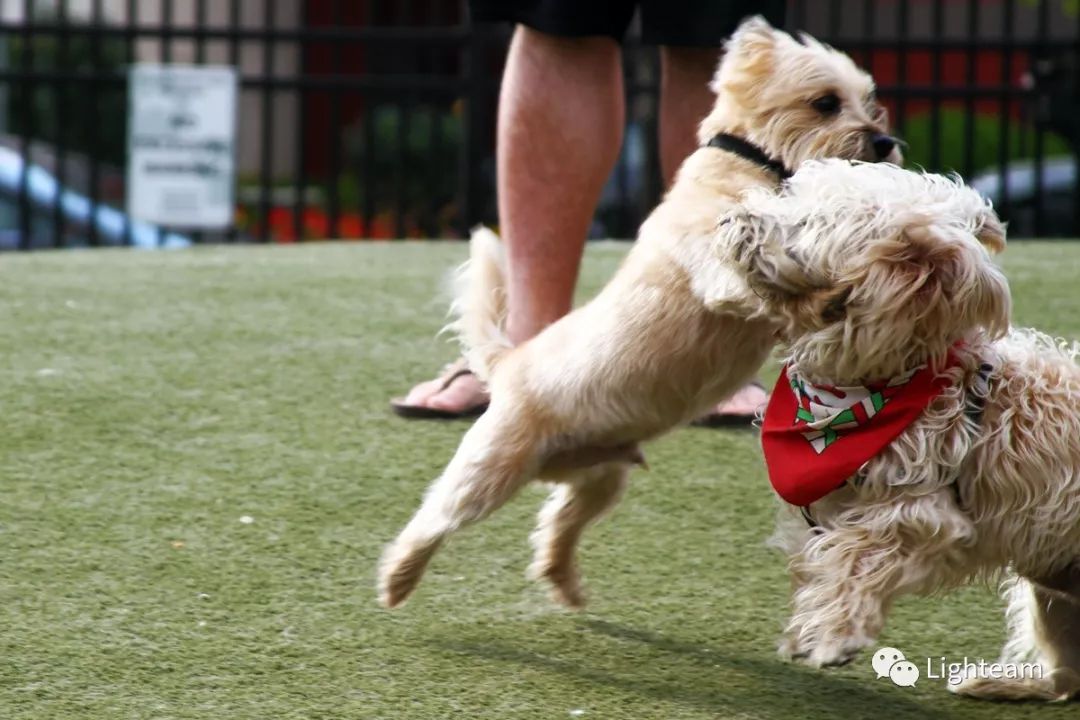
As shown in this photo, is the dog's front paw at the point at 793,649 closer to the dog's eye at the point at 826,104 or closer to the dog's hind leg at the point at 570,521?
the dog's hind leg at the point at 570,521

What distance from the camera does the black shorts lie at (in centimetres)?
363

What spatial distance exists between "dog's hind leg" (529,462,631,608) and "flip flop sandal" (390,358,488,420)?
2.93 ft

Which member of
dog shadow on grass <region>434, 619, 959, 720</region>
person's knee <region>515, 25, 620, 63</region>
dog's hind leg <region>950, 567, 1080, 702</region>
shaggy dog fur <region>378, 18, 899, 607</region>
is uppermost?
person's knee <region>515, 25, 620, 63</region>

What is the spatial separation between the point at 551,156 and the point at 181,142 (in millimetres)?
4938

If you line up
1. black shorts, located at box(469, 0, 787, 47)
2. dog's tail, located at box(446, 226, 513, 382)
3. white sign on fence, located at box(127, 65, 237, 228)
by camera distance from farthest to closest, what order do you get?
white sign on fence, located at box(127, 65, 237, 228)
black shorts, located at box(469, 0, 787, 47)
dog's tail, located at box(446, 226, 513, 382)

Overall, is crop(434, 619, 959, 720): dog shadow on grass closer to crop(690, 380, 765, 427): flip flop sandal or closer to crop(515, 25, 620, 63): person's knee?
crop(690, 380, 765, 427): flip flop sandal

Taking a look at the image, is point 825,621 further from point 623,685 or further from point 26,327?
point 26,327

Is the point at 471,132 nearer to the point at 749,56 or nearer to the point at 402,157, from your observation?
the point at 402,157

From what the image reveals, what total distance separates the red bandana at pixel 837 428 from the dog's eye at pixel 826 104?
707 millimetres

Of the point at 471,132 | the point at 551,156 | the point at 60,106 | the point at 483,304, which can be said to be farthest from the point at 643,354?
the point at 60,106

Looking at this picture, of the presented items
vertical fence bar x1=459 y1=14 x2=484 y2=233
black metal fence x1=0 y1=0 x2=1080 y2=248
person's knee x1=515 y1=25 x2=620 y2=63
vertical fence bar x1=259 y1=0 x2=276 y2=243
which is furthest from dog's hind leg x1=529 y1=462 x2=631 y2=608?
vertical fence bar x1=259 y1=0 x2=276 y2=243

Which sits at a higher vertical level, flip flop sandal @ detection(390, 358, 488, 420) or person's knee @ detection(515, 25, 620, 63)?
person's knee @ detection(515, 25, 620, 63)

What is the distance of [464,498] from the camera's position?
9.61 feet

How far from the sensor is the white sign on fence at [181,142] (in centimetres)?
826
